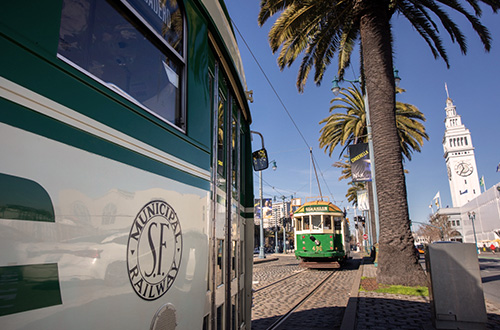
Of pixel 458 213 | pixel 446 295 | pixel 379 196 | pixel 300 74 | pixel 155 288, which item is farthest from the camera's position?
pixel 458 213

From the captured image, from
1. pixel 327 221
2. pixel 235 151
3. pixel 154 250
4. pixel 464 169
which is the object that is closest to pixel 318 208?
pixel 327 221

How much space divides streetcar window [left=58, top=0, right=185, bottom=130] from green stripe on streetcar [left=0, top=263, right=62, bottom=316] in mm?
813

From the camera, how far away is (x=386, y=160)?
10.6m

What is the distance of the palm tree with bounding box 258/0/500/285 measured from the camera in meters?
10.2

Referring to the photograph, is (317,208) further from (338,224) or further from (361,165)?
(361,165)

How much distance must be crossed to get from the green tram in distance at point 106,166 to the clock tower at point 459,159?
5783 inches

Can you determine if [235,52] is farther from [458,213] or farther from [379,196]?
[458,213]

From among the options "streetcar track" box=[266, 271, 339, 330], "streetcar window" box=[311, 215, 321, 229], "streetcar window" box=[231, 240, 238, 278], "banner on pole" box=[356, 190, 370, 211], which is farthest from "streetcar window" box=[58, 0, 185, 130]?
"banner on pole" box=[356, 190, 370, 211]

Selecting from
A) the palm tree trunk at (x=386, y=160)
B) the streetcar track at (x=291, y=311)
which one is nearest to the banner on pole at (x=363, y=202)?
the streetcar track at (x=291, y=311)

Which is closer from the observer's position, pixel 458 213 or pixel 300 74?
pixel 300 74

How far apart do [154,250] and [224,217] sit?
4.85 ft

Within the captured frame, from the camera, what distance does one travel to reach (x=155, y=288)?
6.07ft

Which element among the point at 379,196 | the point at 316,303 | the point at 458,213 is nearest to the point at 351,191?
the point at 379,196

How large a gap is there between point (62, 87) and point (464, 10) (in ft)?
44.0
